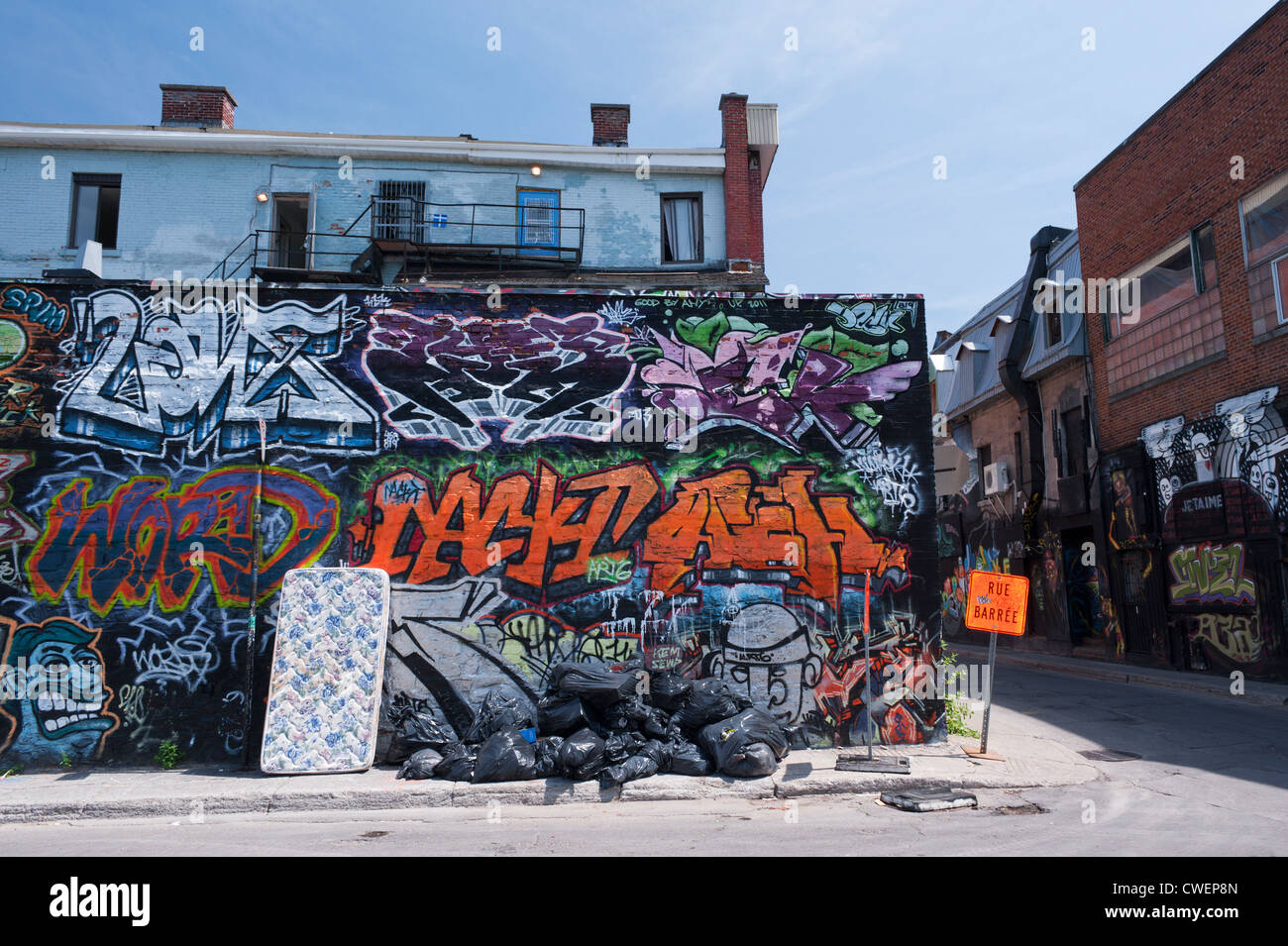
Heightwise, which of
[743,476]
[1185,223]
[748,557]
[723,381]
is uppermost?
[1185,223]

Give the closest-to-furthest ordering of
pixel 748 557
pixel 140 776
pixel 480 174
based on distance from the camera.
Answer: pixel 140 776 → pixel 748 557 → pixel 480 174

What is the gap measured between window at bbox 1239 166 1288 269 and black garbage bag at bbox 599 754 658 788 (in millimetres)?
14139

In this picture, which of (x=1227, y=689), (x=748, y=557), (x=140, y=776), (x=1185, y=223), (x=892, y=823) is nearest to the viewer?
(x=892, y=823)

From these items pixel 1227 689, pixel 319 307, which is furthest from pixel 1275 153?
pixel 319 307

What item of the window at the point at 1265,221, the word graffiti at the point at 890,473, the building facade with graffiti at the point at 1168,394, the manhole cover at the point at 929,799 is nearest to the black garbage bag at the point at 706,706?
the manhole cover at the point at 929,799

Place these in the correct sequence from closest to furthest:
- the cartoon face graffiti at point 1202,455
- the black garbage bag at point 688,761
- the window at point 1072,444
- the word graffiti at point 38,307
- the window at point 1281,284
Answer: the black garbage bag at point 688,761 → the word graffiti at point 38,307 → the window at point 1281,284 → the cartoon face graffiti at point 1202,455 → the window at point 1072,444

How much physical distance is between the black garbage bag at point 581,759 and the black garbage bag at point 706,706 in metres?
1.00

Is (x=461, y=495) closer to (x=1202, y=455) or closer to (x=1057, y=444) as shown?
(x=1202, y=455)

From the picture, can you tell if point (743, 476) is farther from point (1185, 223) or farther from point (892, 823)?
point (1185, 223)

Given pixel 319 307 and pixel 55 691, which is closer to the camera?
pixel 55 691

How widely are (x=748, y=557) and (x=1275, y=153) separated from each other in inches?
498

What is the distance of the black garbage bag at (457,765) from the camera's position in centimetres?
765

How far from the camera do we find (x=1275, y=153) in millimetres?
13984

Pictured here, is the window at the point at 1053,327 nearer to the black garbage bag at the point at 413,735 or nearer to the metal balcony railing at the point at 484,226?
the metal balcony railing at the point at 484,226
